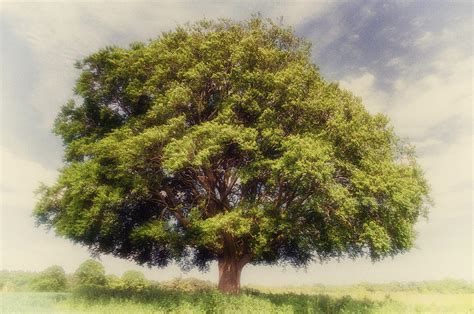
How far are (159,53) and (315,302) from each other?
1996cm

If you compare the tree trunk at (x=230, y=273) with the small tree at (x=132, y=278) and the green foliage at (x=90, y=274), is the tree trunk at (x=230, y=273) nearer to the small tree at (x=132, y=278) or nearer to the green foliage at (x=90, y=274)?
the small tree at (x=132, y=278)

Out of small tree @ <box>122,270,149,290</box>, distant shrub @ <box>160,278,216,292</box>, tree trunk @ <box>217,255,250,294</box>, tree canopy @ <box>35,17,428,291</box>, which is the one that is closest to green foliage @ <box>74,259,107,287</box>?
small tree @ <box>122,270,149,290</box>

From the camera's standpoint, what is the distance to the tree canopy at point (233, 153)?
72.1 feet

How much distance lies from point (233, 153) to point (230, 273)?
29.2ft

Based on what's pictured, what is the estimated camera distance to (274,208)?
928 inches

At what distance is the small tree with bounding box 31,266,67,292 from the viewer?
5353 centimetres

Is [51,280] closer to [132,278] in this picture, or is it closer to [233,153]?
[132,278]

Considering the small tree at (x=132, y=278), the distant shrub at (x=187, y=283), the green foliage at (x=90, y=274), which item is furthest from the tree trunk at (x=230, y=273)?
the green foliage at (x=90, y=274)

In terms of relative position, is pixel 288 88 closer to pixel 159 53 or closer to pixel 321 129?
pixel 321 129

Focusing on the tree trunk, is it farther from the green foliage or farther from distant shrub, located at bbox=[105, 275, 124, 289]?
the green foliage

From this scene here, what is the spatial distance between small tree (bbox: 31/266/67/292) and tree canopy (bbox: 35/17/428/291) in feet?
109

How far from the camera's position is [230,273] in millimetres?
26703

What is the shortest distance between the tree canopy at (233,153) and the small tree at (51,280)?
109ft

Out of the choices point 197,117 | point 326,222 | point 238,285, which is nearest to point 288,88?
point 197,117
